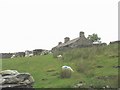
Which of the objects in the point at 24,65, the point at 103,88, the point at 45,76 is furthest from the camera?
the point at 24,65

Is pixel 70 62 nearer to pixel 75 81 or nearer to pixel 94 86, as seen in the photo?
pixel 75 81

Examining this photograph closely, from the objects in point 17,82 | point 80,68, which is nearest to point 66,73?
point 80,68

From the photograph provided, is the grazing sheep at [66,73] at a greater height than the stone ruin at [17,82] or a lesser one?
greater

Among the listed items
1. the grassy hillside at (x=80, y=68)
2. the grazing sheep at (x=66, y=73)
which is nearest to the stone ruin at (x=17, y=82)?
the grassy hillside at (x=80, y=68)

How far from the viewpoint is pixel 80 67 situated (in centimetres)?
5191

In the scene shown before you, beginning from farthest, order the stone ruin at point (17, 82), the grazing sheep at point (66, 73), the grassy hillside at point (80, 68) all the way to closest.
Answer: the grazing sheep at point (66, 73), the grassy hillside at point (80, 68), the stone ruin at point (17, 82)

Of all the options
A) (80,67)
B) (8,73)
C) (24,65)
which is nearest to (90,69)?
(80,67)

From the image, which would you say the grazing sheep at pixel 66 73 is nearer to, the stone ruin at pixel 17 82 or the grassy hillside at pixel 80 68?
the grassy hillside at pixel 80 68

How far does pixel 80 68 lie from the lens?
51.8 meters

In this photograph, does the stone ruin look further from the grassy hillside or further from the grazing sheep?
the grazing sheep

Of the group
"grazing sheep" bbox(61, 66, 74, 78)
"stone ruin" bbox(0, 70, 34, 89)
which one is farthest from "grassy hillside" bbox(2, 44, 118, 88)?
"stone ruin" bbox(0, 70, 34, 89)

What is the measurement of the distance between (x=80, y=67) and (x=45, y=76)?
15.4 ft

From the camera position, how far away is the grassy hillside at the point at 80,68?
1742 inches

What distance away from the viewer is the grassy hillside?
145 ft
